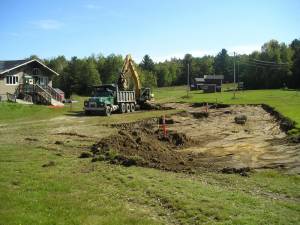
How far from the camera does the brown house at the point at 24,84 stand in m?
51.0

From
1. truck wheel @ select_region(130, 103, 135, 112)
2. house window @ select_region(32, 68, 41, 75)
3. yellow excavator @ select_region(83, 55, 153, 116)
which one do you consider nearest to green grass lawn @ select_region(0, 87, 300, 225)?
yellow excavator @ select_region(83, 55, 153, 116)

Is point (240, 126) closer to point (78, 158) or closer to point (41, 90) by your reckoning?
point (78, 158)

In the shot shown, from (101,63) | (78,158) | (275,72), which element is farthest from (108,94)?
(275,72)

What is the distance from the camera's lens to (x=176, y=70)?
5925 inches

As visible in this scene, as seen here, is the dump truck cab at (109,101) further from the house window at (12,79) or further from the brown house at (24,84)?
the house window at (12,79)

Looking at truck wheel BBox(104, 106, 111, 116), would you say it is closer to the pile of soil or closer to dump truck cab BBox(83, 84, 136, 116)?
dump truck cab BBox(83, 84, 136, 116)

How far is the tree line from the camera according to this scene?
90750 mm

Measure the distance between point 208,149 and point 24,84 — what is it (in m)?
36.9

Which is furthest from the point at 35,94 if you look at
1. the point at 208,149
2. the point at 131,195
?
the point at 131,195

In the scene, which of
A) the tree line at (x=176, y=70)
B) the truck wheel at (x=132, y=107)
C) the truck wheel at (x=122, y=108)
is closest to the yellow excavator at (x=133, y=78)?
the truck wheel at (x=132, y=107)

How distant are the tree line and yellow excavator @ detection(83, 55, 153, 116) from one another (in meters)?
18.8

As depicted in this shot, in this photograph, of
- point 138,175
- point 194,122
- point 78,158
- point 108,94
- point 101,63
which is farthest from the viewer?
point 101,63

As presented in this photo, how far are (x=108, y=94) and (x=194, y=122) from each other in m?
11.2

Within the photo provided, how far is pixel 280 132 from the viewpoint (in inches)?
1033
